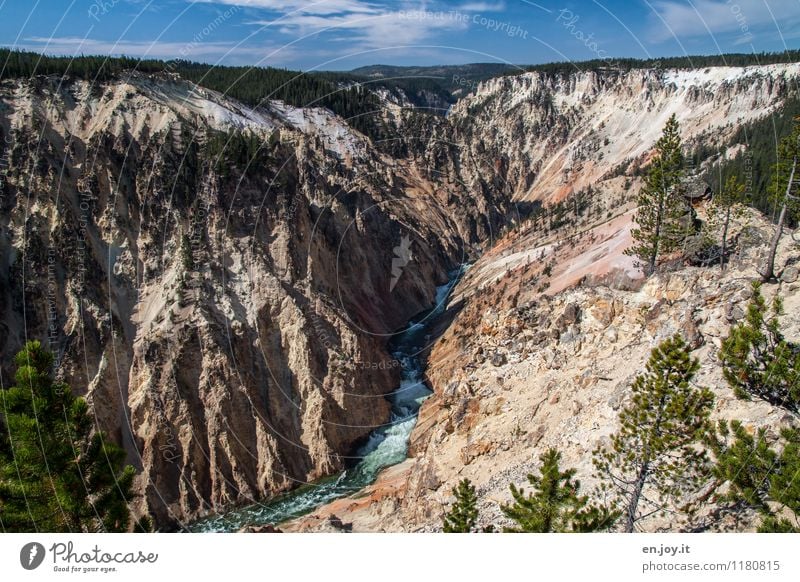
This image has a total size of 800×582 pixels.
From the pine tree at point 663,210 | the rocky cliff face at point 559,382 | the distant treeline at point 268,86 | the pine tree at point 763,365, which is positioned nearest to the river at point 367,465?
the rocky cliff face at point 559,382

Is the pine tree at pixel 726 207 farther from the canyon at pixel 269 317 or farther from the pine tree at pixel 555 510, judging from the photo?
the pine tree at pixel 555 510

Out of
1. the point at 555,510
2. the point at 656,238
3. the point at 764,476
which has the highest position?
the point at 656,238

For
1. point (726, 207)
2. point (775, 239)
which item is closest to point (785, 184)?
point (775, 239)

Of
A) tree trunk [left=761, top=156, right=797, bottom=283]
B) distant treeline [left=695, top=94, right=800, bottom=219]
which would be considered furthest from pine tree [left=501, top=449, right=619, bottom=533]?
distant treeline [left=695, top=94, right=800, bottom=219]
